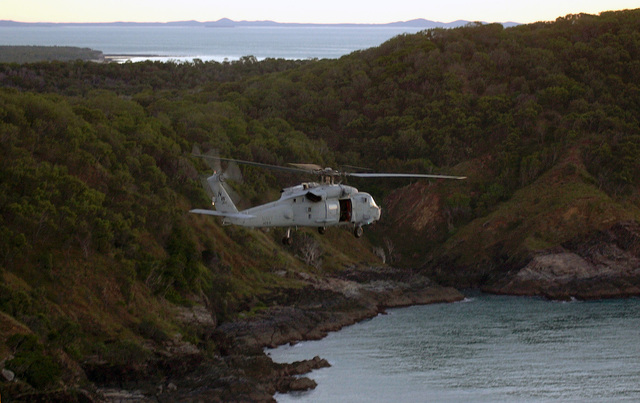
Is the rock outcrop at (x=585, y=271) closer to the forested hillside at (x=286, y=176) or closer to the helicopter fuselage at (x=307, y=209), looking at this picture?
the forested hillside at (x=286, y=176)

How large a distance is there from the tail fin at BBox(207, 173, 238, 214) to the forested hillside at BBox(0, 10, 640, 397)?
16.5 meters

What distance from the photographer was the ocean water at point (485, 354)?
242 feet

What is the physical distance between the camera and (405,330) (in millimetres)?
91688

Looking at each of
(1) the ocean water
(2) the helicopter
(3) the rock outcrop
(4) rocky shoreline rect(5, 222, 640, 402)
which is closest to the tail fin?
(2) the helicopter

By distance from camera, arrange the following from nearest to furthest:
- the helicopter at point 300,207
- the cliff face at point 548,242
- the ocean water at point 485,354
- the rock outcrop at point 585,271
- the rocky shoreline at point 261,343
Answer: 1. the helicopter at point 300,207
2. the rocky shoreline at point 261,343
3. the ocean water at point 485,354
4. the rock outcrop at point 585,271
5. the cliff face at point 548,242

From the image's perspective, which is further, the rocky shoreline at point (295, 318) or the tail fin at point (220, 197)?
the rocky shoreline at point (295, 318)

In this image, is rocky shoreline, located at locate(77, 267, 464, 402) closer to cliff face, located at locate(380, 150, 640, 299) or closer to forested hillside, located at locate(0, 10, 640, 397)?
forested hillside, located at locate(0, 10, 640, 397)

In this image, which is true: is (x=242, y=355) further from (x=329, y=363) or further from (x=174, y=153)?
(x=174, y=153)

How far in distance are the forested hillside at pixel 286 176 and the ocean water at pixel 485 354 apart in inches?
325

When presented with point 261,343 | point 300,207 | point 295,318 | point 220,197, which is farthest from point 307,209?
point 295,318

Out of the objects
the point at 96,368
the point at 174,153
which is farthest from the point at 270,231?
the point at 96,368

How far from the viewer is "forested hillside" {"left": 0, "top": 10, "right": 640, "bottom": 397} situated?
72688 mm

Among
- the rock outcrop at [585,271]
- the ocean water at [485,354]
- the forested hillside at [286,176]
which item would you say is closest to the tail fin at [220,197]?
the forested hillside at [286,176]

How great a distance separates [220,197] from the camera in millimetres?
52656
